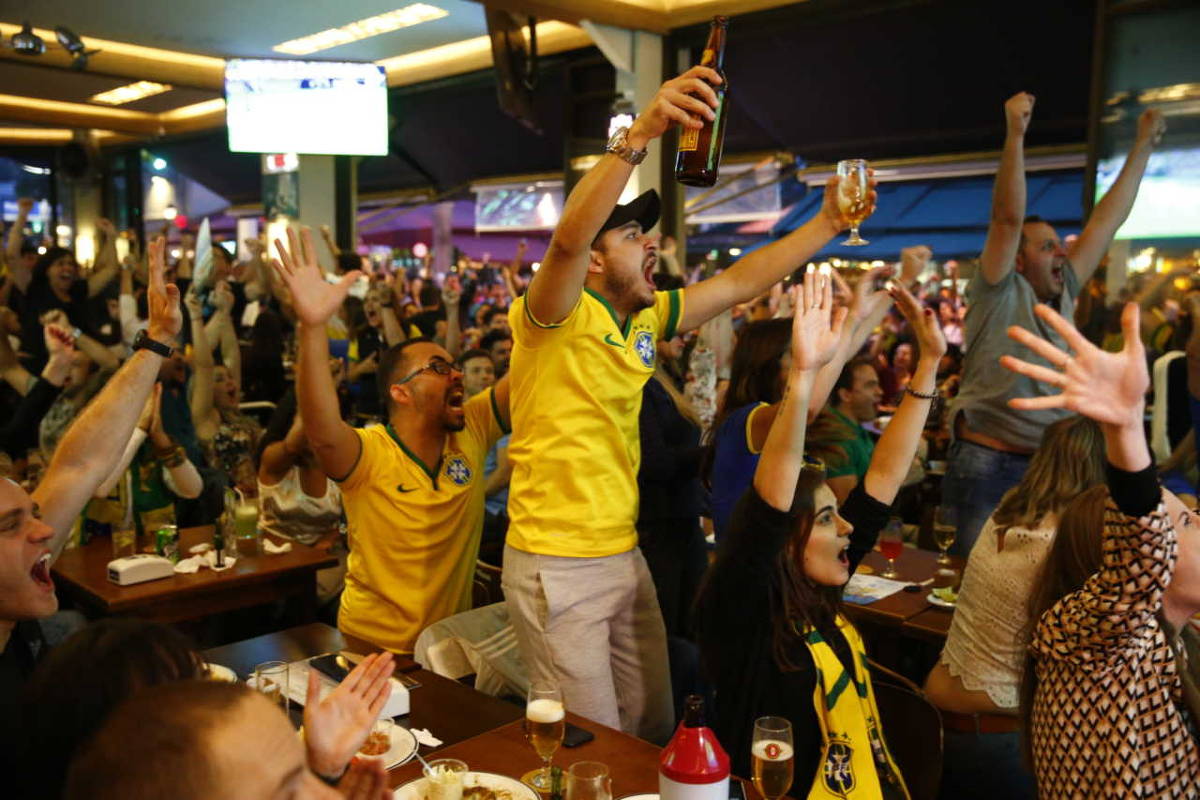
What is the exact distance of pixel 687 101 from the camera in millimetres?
1943

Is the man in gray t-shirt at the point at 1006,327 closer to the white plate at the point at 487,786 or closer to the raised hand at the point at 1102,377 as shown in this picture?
the raised hand at the point at 1102,377

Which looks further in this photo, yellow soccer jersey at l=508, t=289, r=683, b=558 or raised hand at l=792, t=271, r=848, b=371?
yellow soccer jersey at l=508, t=289, r=683, b=558

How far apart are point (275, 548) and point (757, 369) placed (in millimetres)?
2000

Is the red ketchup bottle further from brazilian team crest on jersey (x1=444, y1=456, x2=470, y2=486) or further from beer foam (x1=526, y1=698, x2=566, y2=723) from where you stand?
brazilian team crest on jersey (x1=444, y1=456, x2=470, y2=486)

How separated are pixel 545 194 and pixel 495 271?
13.2 ft

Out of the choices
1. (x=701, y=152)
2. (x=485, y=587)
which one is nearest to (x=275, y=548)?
(x=485, y=587)

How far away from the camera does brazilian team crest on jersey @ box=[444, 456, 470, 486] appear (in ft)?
9.66

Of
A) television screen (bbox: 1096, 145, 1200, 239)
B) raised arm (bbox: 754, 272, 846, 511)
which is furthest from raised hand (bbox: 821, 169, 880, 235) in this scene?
television screen (bbox: 1096, 145, 1200, 239)

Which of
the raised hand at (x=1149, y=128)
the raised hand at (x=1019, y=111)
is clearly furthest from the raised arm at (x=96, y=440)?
the raised hand at (x=1149, y=128)

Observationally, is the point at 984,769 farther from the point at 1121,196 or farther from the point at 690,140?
the point at 690,140

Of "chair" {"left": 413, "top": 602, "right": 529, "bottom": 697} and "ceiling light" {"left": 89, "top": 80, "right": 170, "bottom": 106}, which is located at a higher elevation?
"ceiling light" {"left": 89, "top": 80, "right": 170, "bottom": 106}

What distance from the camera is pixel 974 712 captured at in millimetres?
2785

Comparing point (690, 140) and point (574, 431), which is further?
point (574, 431)

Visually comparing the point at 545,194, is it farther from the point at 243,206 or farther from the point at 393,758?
the point at 393,758
